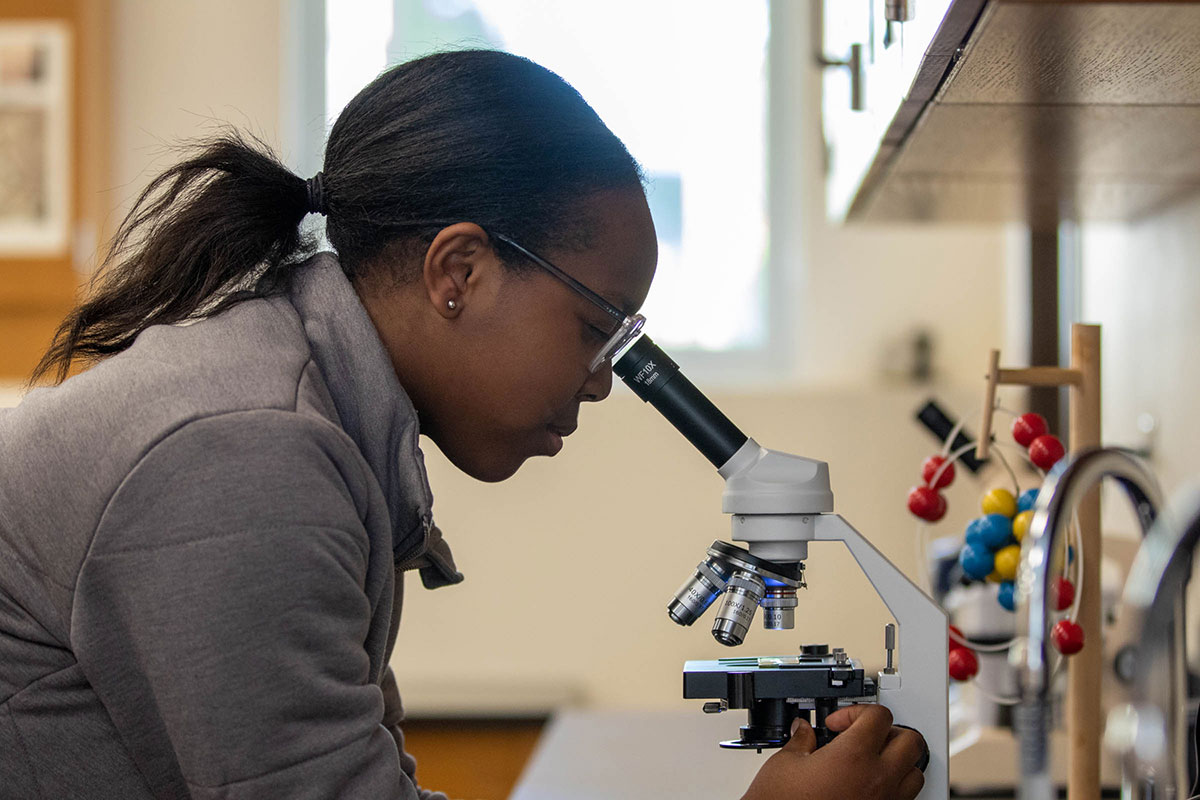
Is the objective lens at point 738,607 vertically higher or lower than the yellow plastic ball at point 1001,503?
lower

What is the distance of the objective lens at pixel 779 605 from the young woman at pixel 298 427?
8cm

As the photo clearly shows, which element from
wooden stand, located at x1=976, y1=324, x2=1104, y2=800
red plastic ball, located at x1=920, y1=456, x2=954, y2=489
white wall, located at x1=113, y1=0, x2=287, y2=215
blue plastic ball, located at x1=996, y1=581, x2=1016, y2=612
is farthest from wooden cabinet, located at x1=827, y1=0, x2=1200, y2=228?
white wall, located at x1=113, y1=0, x2=287, y2=215

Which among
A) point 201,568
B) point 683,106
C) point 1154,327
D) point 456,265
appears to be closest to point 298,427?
point 201,568

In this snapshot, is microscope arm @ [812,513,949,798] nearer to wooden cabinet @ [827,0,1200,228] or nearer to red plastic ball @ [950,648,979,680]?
red plastic ball @ [950,648,979,680]

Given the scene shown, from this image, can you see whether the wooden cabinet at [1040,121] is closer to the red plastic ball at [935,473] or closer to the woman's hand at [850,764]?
the red plastic ball at [935,473]

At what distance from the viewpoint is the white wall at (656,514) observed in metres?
2.69

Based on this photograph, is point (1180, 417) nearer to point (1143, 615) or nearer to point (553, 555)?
point (1143, 615)

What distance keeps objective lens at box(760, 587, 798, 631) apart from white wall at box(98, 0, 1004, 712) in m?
1.74

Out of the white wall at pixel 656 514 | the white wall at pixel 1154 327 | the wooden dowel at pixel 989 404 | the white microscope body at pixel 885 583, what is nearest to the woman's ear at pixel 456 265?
the white microscope body at pixel 885 583

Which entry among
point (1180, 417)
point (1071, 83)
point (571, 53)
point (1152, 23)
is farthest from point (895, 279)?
point (1152, 23)

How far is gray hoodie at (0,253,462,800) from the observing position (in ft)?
2.41

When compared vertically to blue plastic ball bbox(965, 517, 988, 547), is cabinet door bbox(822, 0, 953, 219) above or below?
above

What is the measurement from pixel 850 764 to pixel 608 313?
403mm

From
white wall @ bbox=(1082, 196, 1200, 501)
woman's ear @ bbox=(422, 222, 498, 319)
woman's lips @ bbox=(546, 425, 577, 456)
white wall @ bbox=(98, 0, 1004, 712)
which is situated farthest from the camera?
white wall @ bbox=(98, 0, 1004, 712)
